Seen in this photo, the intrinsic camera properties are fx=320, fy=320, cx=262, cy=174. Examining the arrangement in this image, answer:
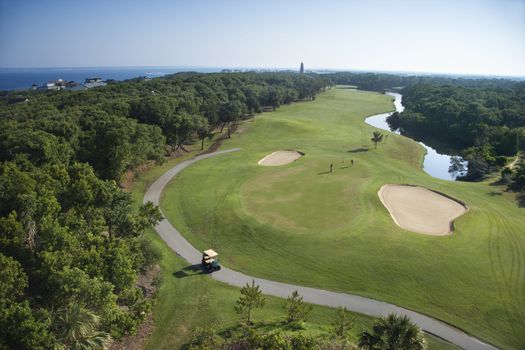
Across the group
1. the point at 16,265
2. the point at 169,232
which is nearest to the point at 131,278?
the point at 16,265

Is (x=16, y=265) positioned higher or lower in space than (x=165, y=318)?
higher

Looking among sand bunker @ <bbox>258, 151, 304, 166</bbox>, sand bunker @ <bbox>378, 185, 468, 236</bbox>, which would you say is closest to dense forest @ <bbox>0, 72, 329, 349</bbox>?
sand bunker @ <bbox>258, 151, 304, 166</bbox>

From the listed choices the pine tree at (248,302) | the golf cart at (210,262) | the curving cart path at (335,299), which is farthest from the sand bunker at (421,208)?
the golf cart at (210,262)

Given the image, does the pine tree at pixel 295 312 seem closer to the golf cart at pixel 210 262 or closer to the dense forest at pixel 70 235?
the golf cart at pixel 210 262

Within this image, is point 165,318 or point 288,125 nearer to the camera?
point 165,318

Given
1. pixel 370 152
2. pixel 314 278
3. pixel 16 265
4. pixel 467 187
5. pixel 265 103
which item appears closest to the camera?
pixel 16 265

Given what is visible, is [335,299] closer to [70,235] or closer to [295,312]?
[295,312]

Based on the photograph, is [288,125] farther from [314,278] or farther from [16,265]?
[16,265]

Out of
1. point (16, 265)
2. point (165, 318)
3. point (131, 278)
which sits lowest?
point (165, 318)
